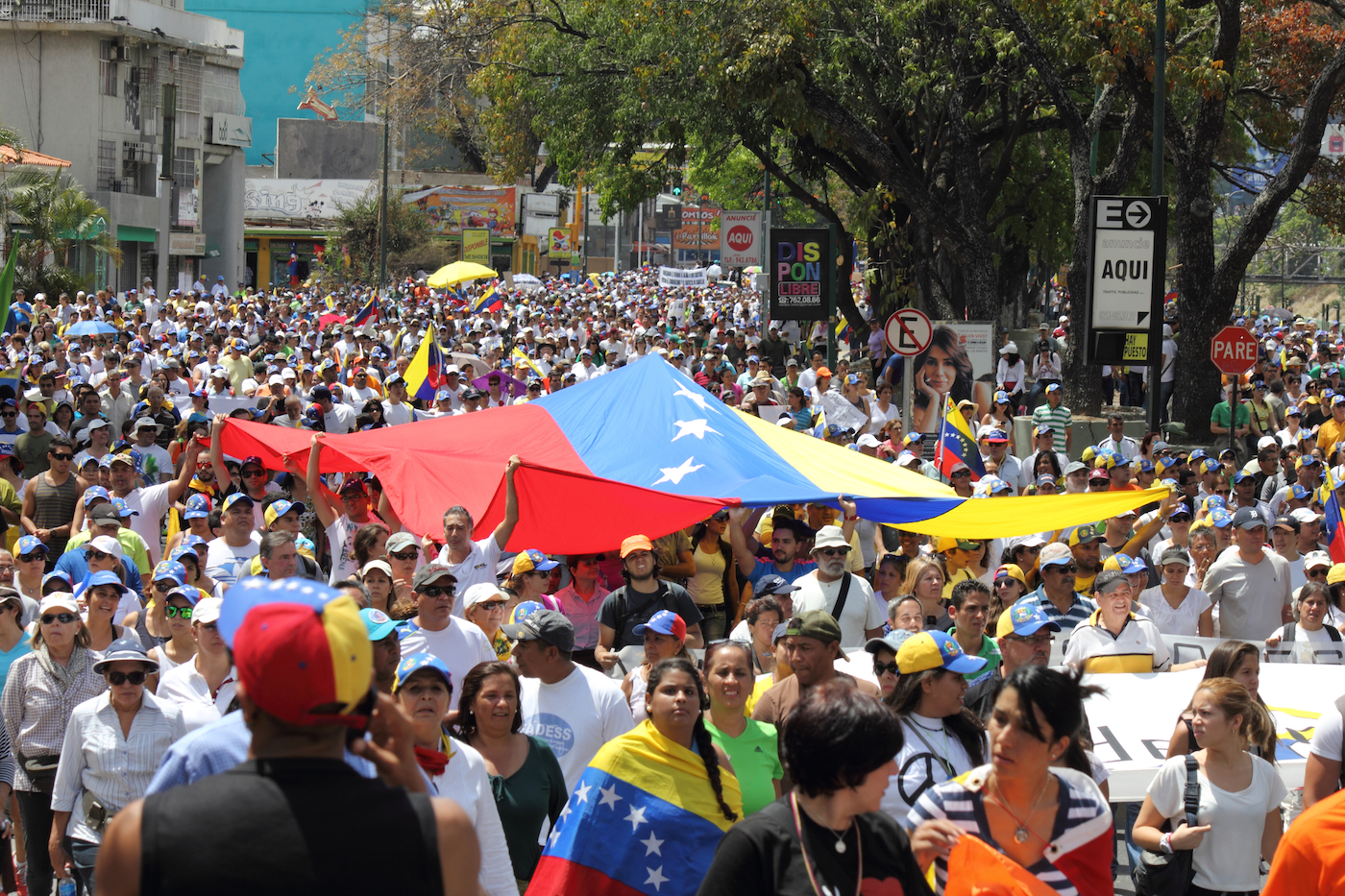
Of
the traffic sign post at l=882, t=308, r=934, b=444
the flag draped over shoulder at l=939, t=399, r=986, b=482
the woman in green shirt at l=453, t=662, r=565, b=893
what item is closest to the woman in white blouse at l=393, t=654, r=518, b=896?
the woman in green shirt at l=453, t=662, r=565, b=893

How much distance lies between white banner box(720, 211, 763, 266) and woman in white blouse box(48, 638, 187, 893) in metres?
23.6

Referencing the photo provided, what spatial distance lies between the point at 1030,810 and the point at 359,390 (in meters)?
14.7

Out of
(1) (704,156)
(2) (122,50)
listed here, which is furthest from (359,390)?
(2) (122,50)

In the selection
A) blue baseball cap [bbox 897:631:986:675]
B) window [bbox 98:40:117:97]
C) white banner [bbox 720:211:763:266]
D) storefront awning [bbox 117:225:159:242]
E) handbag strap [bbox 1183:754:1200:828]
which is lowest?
handbag strap [bbox 1183:754:1200:828]

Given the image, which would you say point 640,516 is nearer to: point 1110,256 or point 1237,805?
point 1237,805

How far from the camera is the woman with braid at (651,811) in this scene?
4449 mm

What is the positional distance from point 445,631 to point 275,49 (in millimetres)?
81072

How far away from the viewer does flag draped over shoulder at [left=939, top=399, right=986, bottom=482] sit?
44.6ft

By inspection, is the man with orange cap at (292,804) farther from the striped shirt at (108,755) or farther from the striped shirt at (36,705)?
A: the striped shirt at (36,705)

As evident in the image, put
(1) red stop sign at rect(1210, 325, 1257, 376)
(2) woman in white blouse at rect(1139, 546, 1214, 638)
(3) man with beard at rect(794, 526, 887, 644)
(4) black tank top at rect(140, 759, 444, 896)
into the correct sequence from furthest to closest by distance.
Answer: (1) red stop sign at rect(1210, 325, 1257, 376), (2) woman in white blouse at rect(1139, 546, 1214, 638), (3) man with beard at rect(794, 526, 887, 644), (4) black tank top at rect(140, 759, 444, 896)

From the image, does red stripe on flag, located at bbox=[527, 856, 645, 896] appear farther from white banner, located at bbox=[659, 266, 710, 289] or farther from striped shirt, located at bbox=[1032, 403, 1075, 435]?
white banner, located at bbox=[659, 266, 710, 289]

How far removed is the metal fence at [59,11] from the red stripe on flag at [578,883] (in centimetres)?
4898

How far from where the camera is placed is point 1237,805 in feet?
17.2

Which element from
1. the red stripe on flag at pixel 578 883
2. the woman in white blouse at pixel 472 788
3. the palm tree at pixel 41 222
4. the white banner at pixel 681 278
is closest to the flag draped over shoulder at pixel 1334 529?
the red stripe on flag at pixel 578 883
